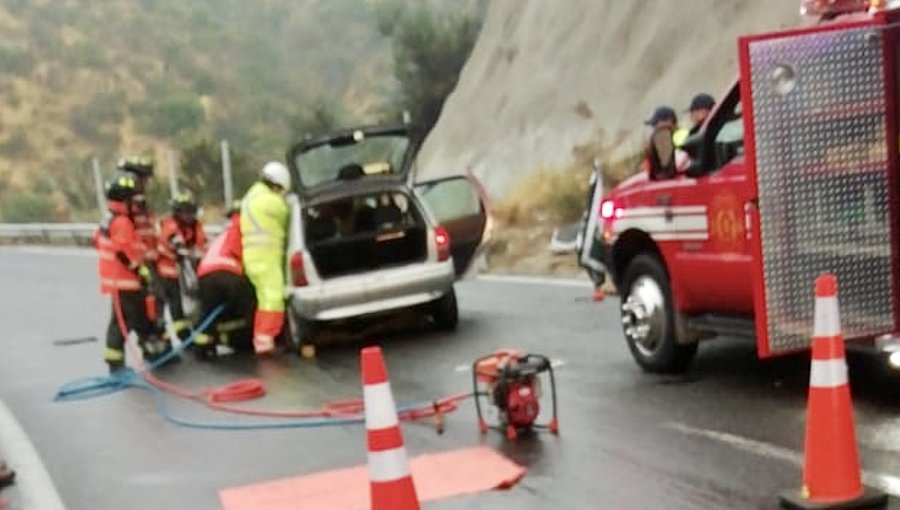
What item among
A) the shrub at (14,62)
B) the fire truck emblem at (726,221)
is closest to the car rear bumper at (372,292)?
the fire truck emblem at (726,221)

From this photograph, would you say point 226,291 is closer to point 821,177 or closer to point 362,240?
point 362,240

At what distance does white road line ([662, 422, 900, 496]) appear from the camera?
6.45 meters

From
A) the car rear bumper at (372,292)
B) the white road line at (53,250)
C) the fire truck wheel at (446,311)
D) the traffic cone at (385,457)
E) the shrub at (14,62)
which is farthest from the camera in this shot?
the shrub at (14,62)

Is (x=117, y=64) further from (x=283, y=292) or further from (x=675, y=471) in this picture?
(x=675, y=471)

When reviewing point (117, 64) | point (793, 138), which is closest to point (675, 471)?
point (793, 138)

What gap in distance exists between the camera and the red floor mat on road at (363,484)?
7.16 m

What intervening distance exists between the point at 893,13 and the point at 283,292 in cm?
692

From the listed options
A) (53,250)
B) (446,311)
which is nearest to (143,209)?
(446,311)

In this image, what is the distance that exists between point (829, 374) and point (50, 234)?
112ft

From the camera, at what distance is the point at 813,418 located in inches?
232

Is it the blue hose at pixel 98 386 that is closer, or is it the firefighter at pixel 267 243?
the blue hose at pixel 98 386

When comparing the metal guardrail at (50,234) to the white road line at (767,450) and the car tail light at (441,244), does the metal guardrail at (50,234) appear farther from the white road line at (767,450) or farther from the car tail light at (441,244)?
the white road line at (767,450)

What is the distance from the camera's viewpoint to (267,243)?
13047mm

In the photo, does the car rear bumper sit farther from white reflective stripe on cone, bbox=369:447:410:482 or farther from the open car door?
white reflective stripe on cone, bbox=369:447:410:482
